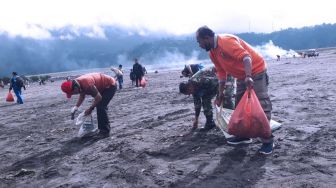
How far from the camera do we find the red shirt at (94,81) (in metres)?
7.59

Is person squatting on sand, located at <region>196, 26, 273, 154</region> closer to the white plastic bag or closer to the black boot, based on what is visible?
the white plastic bag

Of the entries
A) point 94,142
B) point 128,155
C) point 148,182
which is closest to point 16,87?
point 94,142

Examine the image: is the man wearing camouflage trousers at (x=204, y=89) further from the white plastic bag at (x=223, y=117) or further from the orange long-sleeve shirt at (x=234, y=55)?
the orange long-sleeve shirt at (x=234, y=55)

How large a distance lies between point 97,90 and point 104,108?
60 centimetres

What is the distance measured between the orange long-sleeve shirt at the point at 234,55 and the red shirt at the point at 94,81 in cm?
273

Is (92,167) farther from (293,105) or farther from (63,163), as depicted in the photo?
(293,105)

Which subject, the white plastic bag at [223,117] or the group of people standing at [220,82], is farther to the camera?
the white plastic bag at [223,117]

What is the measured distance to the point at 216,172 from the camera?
16.9 feet

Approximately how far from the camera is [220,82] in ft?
21.1

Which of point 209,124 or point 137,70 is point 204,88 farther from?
point 137,70

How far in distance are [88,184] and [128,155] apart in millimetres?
1298

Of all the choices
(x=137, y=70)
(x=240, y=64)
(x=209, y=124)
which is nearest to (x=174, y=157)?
(x=240, y=64)

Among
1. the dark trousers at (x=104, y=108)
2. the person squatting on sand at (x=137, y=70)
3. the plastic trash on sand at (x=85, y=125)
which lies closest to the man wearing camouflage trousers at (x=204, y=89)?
the dark trousers at (x=104, y=108)

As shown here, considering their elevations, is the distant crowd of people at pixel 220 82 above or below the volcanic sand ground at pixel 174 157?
above
